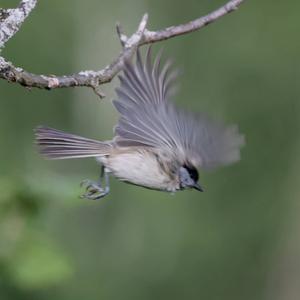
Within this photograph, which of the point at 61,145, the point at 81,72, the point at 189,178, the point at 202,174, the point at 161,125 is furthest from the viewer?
the point at 202,174

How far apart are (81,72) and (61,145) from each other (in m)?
0.61

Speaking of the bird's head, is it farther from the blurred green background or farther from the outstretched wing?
the blurred green background

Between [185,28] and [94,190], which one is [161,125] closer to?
[94,190]

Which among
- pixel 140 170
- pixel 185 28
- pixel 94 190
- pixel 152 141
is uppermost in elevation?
pixel 185 28

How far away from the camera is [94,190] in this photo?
15.2 feet

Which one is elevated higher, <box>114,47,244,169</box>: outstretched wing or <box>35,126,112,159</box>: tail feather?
<box>114,47,244,169</box>: outstretched wing

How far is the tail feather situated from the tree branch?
0.53 meters

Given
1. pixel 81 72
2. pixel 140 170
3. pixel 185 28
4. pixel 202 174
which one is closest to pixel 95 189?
pixel 140 170

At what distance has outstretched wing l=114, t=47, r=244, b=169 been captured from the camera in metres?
4.53

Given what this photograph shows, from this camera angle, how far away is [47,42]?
1440 cm

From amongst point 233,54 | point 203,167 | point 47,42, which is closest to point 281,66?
point 233,54

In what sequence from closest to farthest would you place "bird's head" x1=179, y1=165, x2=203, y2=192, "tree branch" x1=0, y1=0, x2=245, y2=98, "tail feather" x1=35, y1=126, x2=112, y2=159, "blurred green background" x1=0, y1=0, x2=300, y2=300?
1. "tree branch" x1=0, y1=0, x2=245, y2=98
2. "tail feather" x1=35, y1=126, x2=112, y2=159
3. "bird's head" x1=179, y1=165, x2=203, y2=192
4. "blurred green background" x1=0, y1=0, x2=300, y2=300

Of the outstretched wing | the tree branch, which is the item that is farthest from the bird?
the tree branch

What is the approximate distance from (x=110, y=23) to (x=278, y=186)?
2.74 meters
